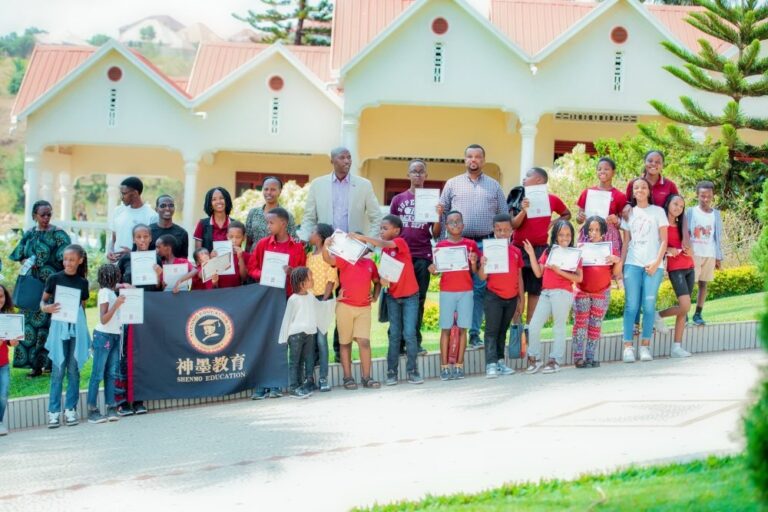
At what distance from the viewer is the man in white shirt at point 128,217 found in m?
10.8

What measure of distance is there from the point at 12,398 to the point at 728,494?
670 cm

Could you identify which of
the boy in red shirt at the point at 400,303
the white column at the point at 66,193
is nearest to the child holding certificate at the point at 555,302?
the boy in red shirt at the point at 400,303

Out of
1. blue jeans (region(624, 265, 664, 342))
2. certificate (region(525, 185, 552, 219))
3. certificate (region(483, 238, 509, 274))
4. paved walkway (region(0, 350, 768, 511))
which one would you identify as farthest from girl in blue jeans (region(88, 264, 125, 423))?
blue jeans (region(624, 265, 664, 342))

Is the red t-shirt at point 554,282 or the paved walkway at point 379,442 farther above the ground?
the red t-shirt at point 554,282

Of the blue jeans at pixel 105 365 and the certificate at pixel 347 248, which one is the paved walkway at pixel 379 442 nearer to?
the blue jeans at pixel 105 365

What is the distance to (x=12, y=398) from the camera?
33.1 feet

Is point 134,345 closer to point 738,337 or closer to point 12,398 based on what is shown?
point 12,398

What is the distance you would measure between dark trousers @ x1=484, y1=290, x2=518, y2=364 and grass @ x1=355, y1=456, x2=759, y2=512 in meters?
3.97

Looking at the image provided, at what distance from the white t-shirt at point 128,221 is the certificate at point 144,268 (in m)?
1.07

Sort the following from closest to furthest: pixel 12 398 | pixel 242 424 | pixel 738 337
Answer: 1. pixel 242 424
2. pixel 12 398
3. pixel 738 337

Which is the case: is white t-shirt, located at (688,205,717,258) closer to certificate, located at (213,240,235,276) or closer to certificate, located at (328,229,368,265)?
certificate, located at (328,229,368,265)

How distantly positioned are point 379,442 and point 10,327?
3.33 m

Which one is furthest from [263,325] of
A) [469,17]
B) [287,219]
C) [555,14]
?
[555,14]

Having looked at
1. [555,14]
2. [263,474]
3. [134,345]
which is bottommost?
[263,474]
